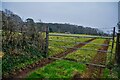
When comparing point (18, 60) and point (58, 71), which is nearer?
point (58, 71)

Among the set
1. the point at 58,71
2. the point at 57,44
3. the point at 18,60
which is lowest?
the point at 58,71

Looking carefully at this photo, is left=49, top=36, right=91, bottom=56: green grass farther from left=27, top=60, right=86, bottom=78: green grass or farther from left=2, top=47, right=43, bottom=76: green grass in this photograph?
left=27, top=60, right=86, bottom=78: green grass

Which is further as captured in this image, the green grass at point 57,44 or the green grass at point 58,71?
the green grass at point 57,44

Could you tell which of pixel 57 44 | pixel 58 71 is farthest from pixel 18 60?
pixel 57 44

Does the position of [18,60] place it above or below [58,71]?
above

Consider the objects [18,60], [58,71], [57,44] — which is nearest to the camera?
[58,71]

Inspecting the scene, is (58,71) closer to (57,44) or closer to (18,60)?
(18,60)

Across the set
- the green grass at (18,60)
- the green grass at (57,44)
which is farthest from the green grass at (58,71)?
the green grass at (57,44)

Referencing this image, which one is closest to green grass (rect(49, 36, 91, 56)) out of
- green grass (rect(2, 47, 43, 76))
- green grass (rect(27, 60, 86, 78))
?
green grass (rect(2, 47, 43, 76))

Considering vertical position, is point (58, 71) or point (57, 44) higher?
point (57, 44)

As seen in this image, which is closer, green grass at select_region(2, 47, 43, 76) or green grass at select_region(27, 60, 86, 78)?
green grass at select_region(27, 60, 86, 78)

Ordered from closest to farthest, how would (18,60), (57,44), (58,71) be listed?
(58,71), (18,60), (57,44)

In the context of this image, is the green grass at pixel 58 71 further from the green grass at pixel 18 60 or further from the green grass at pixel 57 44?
the green grass at pixel 57 44

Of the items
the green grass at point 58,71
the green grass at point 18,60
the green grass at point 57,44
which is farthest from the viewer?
the green grass at point 57,44
